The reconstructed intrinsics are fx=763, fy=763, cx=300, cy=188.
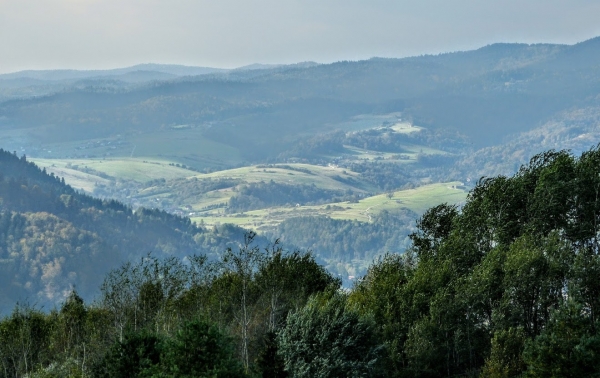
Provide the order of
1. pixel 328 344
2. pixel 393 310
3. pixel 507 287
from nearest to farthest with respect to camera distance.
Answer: pixel 328 344, pixel 507 287, pixel 393 310

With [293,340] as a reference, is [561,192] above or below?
above

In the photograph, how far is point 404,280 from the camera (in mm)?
58906

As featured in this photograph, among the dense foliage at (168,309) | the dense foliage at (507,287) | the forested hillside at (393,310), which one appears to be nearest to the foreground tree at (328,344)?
the forested hillside at (393,310)

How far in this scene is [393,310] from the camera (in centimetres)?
5344

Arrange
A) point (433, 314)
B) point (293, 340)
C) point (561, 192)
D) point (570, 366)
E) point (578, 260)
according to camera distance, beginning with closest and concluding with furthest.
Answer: point (570, 366) → point (293, 340) → point (578, 260) → point (433, 314) → point (561, 192)

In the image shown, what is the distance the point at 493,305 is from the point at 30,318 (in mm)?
35985

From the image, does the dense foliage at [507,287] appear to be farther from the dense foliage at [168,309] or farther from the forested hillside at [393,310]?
the dense foliage at [168,309]

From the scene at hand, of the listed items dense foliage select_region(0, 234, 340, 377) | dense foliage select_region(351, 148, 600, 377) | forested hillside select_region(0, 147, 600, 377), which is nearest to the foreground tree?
forested hillside select_region(0, 147, 600, 377)

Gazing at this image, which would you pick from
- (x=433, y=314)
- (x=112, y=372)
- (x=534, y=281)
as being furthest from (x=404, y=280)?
(x=112, y=372)

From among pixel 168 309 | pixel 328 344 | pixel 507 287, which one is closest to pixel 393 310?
pixel 507 287

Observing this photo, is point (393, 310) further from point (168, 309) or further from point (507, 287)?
point (168, 309)

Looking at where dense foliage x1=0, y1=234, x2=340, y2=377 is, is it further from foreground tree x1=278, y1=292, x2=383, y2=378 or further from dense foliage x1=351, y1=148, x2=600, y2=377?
dense foliage x1=351, y1=148, x2=600, y2=377

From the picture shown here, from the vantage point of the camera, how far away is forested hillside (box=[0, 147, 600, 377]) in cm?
3981

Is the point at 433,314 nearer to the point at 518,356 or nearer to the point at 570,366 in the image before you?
the point at 518,356
